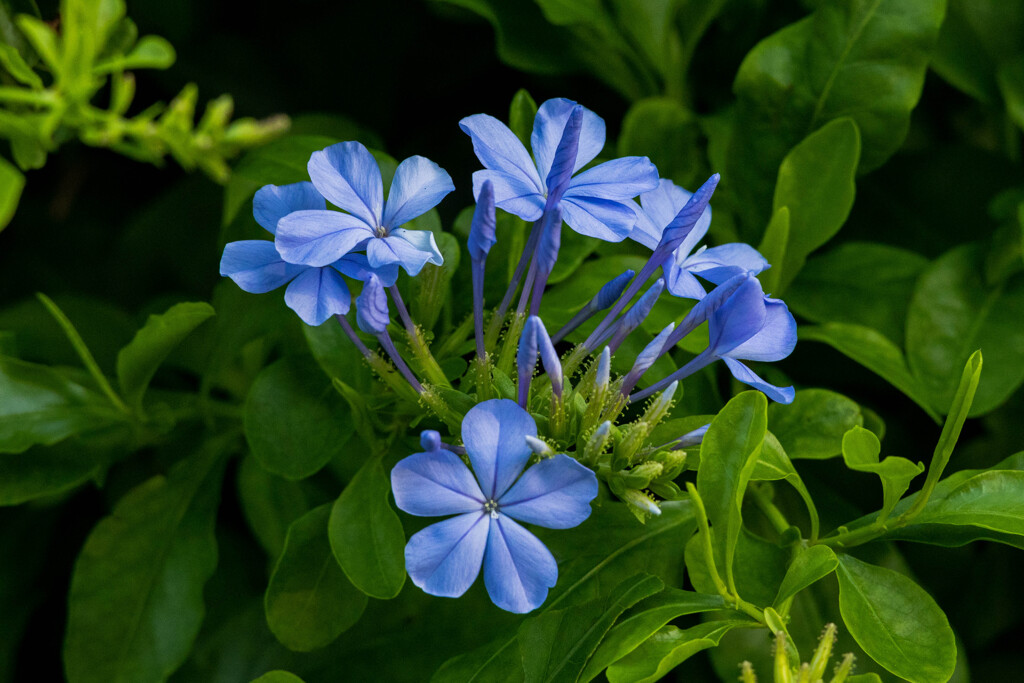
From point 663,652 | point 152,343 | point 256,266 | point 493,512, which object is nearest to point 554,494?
point 493,512

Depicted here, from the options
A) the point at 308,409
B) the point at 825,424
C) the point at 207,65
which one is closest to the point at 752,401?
the point at 825,424

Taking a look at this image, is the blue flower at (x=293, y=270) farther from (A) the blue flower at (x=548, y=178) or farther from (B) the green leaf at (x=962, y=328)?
(B) the green leaf at (x=962, y=328)

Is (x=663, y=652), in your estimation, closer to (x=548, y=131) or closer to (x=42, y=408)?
(x=548, y=131)

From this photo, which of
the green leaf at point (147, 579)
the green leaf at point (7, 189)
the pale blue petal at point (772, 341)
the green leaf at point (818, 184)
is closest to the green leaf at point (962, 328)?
the green leaf at point (818, 184)

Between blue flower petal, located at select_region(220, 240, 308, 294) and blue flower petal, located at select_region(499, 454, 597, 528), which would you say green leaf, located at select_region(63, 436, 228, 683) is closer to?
blue flower petal, located at select_region(220, 240, 308, 294)

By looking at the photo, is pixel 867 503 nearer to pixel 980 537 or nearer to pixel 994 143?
pixel 980 537

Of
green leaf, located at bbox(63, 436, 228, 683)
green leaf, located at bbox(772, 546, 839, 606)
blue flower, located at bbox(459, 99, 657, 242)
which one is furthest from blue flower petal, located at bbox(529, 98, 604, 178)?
green leaf, located at bbox(63, 436, 228, 683)
